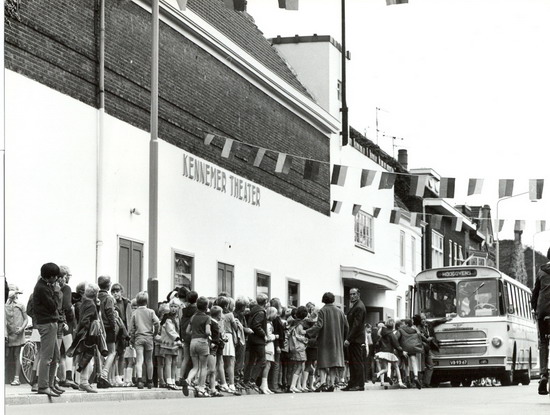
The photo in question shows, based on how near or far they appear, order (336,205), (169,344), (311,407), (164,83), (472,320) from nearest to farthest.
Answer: (311,407) → (169,344) → (164,83) → (472,320) → (336,205)

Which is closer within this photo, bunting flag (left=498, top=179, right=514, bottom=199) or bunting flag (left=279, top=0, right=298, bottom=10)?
bunting flag (left=279, top=0, right=298, bottom=10)

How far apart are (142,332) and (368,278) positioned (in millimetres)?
25458

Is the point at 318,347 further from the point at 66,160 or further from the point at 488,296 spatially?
the point at 488,296

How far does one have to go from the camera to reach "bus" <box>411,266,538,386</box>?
30938 mm

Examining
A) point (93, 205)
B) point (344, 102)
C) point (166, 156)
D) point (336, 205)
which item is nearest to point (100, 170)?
point (93, 205)

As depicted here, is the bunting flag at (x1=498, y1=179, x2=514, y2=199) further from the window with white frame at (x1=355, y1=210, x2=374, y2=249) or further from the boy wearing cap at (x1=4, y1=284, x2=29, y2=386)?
the window with white frame at (x1=355, y1=210, x2=374, y2=249)

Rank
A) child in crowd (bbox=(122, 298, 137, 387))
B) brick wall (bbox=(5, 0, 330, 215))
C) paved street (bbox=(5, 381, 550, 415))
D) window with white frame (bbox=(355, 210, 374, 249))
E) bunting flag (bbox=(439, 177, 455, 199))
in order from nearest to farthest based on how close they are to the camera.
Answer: paved street (bbox=(5, 381, 550, 415))
child in crowd (bbox=(122, 298, 137, 387))
brick wall (bbox=(5, 0, 330, 215))
bunting flag (bbox=(439, 177, 455, 199))
window with white frame (bbox=(355, 210, 374, 249))

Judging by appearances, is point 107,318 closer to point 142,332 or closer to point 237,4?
point 142,332

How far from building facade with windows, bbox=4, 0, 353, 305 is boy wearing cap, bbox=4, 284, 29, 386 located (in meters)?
1.18

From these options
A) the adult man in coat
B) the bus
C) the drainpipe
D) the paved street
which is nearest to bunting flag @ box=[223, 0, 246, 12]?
the paved street

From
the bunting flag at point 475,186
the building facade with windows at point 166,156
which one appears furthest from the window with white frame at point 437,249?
the bunting flag at point 475,186

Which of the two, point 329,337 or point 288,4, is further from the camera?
point 329,337

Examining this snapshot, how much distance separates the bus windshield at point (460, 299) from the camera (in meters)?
31.5

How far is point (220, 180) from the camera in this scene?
107 feet
